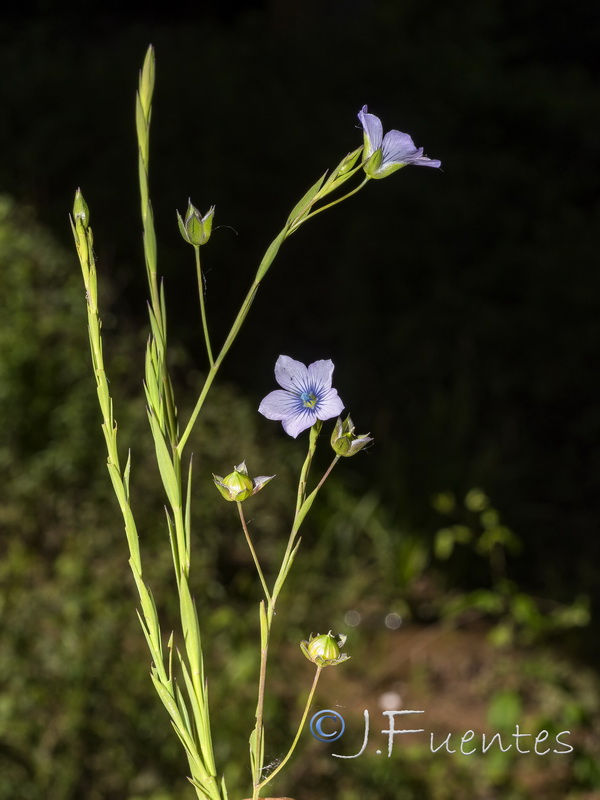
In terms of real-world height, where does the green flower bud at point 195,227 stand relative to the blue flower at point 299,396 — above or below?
above

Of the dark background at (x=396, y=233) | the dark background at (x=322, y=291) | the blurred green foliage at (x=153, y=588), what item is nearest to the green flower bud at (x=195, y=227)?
the blurred green foliage at (x=153, y=588)

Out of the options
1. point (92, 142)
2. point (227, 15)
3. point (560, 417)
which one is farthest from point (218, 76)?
point (560, 417)

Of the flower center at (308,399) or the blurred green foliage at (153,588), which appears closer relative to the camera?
the flower center at (308,399)

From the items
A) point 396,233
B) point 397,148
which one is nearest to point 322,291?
point 396,233

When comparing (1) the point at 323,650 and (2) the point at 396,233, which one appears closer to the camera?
(1) the point at 323,650

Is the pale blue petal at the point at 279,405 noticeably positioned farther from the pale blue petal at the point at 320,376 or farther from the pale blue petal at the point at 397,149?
the pale blue petal at the point at 397,149

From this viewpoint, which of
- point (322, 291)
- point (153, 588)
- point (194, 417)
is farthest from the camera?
point (322, 291)

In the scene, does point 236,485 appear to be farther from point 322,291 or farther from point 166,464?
point 322,291
